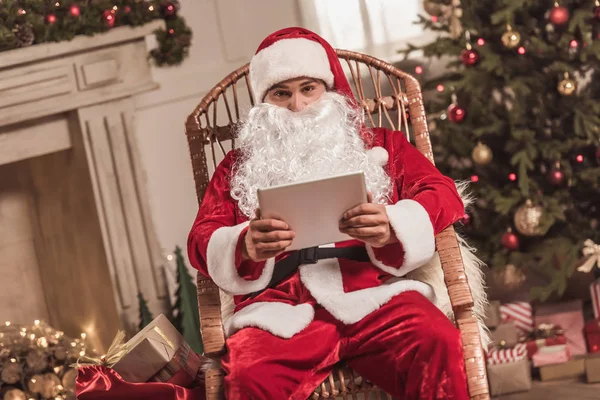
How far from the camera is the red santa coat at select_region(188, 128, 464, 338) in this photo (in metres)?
2.25

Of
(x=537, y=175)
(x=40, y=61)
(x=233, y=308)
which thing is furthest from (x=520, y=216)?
(x=40, y=61)

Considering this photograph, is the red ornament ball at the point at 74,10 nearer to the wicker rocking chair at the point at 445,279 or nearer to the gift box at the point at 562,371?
the wicker rocking chair at the point at 445,279

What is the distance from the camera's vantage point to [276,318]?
225cm

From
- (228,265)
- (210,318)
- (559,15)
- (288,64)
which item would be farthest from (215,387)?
(559,15)

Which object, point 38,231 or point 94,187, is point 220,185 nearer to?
point 94,187

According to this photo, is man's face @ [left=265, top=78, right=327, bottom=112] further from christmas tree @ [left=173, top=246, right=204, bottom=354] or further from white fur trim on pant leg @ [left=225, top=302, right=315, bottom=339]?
christmas tree @ [left=173, top=246, right=204, bottom=354]

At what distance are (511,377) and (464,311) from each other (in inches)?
51.8

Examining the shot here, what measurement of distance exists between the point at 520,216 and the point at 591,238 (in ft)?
1.02

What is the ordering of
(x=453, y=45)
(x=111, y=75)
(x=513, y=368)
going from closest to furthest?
(x=513, y=368), (x=453, y=45), (x=111, y=75)

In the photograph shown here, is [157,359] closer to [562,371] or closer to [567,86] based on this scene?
[562,371]

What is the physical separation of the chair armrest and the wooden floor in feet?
4.85

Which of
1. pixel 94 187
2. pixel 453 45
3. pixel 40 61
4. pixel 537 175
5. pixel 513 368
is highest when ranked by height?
pixel 40 61

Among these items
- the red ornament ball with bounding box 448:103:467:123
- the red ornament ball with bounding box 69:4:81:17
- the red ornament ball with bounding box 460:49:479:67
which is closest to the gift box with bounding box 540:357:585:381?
the red ornament ball with bounding box 448:103:467:123

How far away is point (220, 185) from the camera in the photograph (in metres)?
2.57
